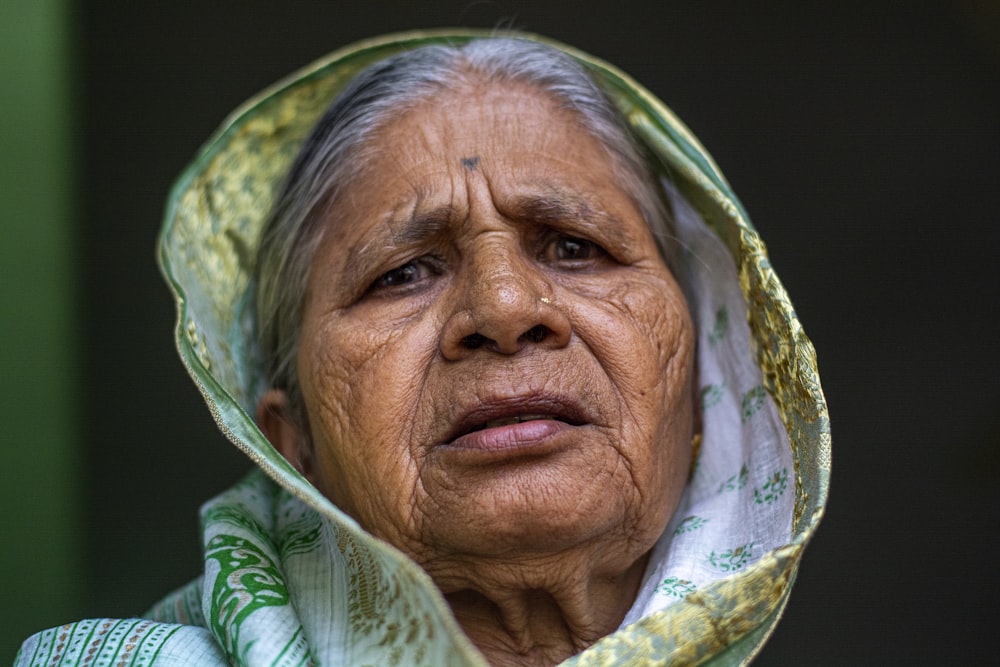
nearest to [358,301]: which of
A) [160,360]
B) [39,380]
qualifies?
[39,380]

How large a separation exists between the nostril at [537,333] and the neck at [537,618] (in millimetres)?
436

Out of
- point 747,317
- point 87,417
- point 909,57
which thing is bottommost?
→ point 87,417

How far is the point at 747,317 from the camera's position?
2127mm

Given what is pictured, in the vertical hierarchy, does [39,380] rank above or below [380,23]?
below

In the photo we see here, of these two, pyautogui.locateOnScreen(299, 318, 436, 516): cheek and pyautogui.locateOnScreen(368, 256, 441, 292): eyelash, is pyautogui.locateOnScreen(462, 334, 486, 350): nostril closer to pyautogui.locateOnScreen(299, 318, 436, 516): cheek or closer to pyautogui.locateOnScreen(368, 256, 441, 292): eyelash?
pyautogui.locateOnScreen(299, 318, 436, 516): cheek

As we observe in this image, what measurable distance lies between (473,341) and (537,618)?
0.57 metres

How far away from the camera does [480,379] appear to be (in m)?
1.76

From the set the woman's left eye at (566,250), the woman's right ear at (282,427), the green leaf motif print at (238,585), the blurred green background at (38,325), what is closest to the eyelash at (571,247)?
the woman's left eye at (566,250)

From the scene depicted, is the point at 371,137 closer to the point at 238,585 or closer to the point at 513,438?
the point at 513,438

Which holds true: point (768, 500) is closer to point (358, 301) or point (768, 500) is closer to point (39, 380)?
point (358, 301)

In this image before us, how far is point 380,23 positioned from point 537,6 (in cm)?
64

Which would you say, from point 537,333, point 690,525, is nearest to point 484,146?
point 537,333

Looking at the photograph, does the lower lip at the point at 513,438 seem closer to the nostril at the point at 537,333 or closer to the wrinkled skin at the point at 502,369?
the wrinkled skin at the point at 502,369

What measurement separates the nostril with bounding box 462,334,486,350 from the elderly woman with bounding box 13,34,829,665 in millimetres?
11
